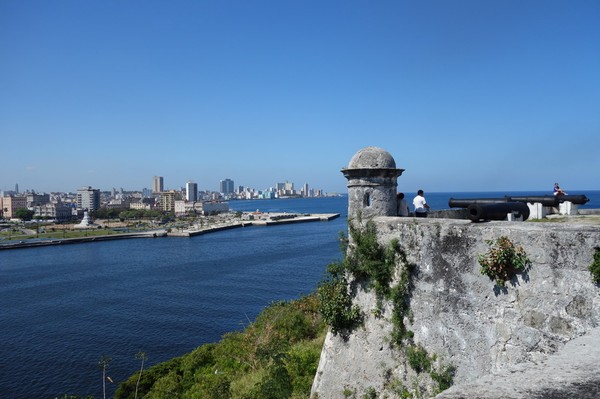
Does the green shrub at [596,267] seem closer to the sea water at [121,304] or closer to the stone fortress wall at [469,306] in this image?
the stone fortress wall at [469,306]

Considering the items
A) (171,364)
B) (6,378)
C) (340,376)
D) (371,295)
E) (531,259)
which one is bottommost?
(6,378)

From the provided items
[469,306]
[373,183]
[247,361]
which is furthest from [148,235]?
[469,306]

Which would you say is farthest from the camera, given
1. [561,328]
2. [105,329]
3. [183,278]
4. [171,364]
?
[183,278]

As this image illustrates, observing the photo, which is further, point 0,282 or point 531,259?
point 0,282

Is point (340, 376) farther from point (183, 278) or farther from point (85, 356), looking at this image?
point (183, 278)

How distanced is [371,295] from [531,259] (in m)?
3.21

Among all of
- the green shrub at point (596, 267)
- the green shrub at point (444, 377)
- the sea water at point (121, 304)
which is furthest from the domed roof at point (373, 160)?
the green shrub at point (596, 267)

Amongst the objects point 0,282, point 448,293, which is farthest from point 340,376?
point 0,282

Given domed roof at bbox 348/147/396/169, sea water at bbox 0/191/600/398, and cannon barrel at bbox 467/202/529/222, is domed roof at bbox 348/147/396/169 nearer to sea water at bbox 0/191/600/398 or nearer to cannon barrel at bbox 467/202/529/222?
sea water at bbox 0/191/600/398

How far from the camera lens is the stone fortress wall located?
18.7 feet

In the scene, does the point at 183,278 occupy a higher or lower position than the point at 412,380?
lower

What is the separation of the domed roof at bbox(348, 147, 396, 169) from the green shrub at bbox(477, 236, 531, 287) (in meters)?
2.70

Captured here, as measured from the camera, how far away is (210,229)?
112062 mm

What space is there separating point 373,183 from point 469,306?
2910mm
